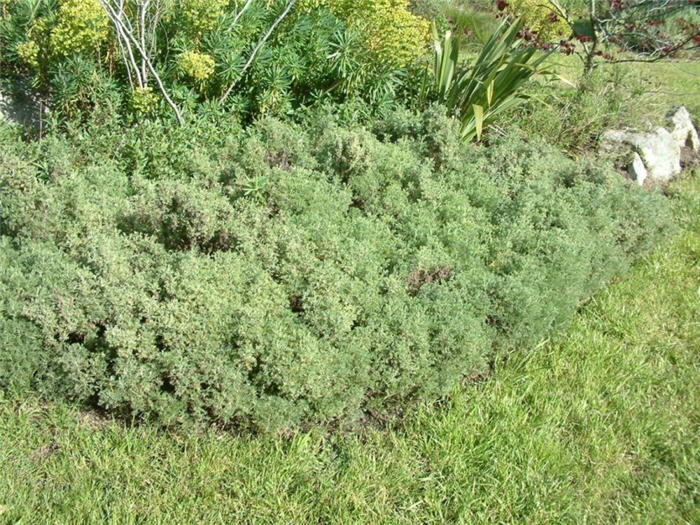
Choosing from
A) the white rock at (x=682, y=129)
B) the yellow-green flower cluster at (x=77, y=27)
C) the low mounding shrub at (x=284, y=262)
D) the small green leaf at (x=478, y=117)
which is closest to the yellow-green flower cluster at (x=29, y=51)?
the yellow-green flower cluster at (x=77, y=27)

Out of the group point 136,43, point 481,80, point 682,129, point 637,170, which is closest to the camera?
point 136,43

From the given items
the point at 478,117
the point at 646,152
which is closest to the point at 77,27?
the point at 478,117

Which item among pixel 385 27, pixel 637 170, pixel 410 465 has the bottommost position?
pixel 410 465

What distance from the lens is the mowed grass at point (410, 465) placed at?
259cm

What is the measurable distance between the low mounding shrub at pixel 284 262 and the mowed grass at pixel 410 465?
137 mm

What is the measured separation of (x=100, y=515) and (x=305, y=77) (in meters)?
3.70

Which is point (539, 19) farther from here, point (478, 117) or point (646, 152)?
point (478, 117)

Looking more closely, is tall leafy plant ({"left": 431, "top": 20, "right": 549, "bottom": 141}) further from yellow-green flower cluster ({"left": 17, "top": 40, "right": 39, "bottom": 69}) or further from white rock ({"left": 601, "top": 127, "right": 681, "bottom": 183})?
yellow-green flower cluster ({"left": 17, "top": 40, "right": 39, "bottom": 69})

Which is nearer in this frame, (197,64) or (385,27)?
(197,64)

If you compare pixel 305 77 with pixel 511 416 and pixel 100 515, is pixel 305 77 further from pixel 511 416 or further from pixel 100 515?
pixel 100 515

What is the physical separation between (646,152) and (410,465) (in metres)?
4.32

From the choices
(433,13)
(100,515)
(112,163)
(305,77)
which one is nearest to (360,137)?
(305,77)

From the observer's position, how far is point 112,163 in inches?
169

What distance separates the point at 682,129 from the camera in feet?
22.7
